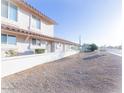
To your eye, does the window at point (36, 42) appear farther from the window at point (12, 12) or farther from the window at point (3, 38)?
the window at point (3, 38)

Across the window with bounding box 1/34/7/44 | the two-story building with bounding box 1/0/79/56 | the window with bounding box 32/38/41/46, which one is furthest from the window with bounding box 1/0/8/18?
→ the window with bounding box 32/38/41/46

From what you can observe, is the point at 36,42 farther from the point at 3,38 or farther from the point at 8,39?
the point at 3,38

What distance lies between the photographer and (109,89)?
13.4ft

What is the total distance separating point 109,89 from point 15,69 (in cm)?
441

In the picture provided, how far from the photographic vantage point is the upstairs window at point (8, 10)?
27.3 feet

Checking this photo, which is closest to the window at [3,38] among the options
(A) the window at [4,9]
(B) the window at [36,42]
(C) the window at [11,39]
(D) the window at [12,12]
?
(C) the window at [11,39]

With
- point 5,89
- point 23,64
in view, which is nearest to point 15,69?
point 23,64

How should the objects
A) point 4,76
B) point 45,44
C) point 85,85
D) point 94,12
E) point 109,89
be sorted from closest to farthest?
point 109,89 → point 85,85 → point 94,12 → point 4,76 → point 45,44

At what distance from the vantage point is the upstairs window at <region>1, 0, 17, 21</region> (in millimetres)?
8312

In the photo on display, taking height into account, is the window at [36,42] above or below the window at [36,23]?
below

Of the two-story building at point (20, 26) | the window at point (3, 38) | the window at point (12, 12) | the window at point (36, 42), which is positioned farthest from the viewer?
the window at point (36, 42)

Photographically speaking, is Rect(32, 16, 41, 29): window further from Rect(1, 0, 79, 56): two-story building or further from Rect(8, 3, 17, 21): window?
Rect(8, 3, 17, 21): window

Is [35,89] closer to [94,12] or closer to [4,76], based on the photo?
[4,76]

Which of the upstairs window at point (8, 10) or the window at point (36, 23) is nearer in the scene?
the upstairs window at point (8, 10)
